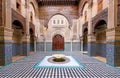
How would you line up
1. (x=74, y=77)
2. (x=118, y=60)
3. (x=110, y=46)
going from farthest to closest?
(x=110, y=46) < (x=118, y=60) < (x=74, y=77)

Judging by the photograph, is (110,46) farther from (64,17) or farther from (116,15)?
(64,17)

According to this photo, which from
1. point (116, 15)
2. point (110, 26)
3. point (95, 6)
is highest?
point (95, 6)

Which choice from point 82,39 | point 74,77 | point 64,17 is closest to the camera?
point 74,77

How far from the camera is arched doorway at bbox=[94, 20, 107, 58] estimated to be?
7.07 metres

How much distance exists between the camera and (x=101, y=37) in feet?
24.6

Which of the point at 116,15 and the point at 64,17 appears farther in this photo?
the point at 64,17

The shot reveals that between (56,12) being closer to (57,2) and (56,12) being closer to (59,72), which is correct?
(57,2)

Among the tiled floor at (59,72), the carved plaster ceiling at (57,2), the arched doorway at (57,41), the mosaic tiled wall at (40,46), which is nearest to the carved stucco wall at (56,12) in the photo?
the carved plaster ceiling at (57,2)

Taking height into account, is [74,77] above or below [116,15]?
below

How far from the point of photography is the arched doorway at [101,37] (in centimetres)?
707

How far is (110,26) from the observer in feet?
16.0

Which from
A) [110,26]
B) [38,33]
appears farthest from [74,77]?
[38,33]

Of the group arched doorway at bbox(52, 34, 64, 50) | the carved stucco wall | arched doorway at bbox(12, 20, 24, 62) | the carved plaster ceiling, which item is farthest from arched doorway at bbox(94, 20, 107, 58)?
arched doorway at bbox(52, 34, 64, 50)

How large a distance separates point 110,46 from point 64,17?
8431mm
